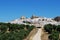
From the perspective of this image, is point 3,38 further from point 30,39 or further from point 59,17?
point 59,17

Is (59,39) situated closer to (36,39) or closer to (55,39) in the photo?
(55,39)

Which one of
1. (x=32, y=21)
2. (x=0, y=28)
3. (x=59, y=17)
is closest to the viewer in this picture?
(x=0, y=28)

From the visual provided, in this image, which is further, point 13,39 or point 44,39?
point 44,39

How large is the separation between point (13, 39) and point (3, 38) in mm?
1324

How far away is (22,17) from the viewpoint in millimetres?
120562

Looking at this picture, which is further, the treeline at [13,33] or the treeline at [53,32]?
the treeline at [53,32]

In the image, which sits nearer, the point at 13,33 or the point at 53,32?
the point at 13,33

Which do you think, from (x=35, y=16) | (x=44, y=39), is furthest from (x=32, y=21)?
(x=44, y=39)

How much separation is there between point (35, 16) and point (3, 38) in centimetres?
9262

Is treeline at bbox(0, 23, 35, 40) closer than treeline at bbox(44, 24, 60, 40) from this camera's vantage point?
Yes

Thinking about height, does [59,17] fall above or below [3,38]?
above

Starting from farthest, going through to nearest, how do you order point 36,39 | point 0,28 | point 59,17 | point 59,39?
point 59,17 < point 0,28 < point 36,39 < point 59,39

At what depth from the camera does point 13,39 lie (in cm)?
2819

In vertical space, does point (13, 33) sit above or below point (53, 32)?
above
